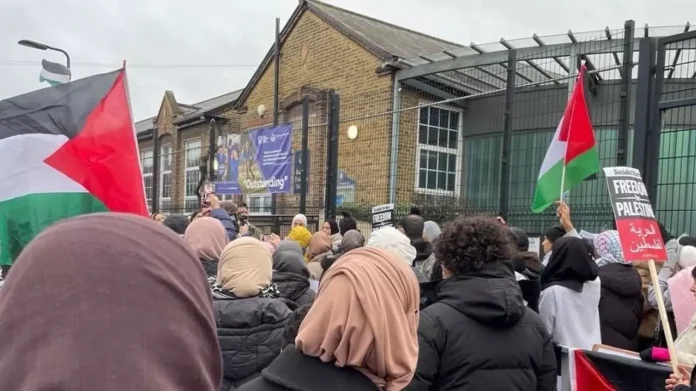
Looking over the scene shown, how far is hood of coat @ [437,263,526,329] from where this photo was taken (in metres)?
2.89

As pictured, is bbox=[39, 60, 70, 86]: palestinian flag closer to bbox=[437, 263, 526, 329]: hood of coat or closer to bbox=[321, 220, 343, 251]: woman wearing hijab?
bbox=[321, 220, 343, 251]: woman wearing hijab

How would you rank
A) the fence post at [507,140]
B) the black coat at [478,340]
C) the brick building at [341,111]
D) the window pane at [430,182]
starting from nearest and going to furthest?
the black coat at [478,340], the fence post at [507,140], the window pane at [430,182], the brick building at [341,111]

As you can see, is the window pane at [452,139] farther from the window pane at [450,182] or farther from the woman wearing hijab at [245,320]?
the woman wearing hijab at [245,320]

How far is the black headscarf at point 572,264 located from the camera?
4230mm

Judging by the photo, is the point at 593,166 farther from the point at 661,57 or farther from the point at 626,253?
the point at 626,253

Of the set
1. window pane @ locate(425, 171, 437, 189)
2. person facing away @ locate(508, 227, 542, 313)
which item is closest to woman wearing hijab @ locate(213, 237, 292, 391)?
person facing away @ locate(508, 227, 542, 313)

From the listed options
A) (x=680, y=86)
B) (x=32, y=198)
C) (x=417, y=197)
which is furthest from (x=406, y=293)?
(x=417, y=197)

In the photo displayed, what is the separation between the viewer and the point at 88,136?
3711 mm

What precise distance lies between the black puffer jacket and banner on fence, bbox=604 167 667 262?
202 cm

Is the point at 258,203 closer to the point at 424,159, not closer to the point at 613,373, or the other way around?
the point at 424,159

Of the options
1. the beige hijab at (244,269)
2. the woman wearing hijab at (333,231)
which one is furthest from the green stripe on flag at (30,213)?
A: the woman wearing hijab at (333,231)

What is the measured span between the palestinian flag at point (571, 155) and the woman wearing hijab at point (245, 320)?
3612mm

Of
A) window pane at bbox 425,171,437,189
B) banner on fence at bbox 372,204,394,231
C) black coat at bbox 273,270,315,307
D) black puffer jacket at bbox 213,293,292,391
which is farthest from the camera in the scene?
window pane at bbox 425,171,437,189

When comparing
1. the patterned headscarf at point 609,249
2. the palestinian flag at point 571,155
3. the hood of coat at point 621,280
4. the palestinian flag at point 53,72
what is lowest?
the hood of coat at point 621,280
